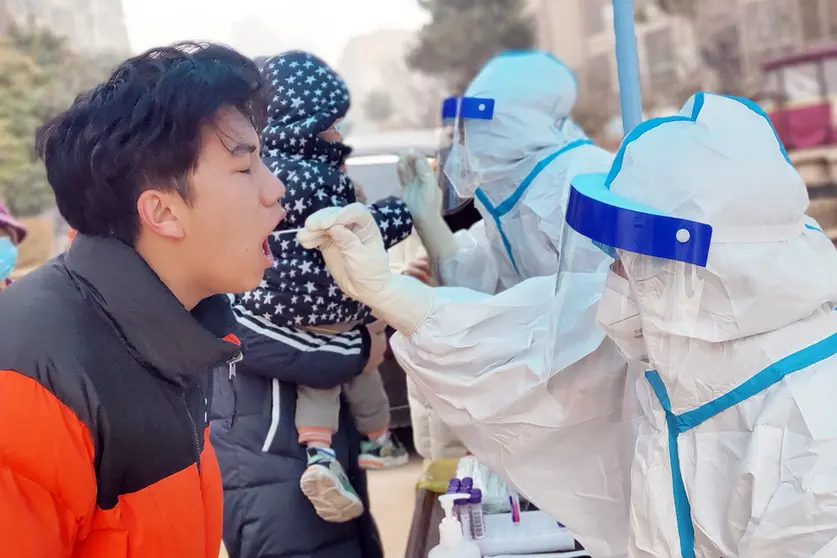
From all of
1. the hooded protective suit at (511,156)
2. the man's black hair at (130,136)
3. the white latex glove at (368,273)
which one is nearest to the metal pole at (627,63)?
the hooded protective suit at (511,156)

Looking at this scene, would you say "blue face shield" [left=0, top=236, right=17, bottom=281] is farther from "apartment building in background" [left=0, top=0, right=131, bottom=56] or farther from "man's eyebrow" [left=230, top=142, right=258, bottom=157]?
"apartment building in background" [left=0, top=0, right=131, bottom=56]

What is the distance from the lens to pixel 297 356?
1594 mm

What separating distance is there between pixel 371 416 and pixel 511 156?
67cm

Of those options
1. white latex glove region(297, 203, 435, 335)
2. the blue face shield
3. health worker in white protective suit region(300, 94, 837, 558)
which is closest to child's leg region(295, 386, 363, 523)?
white latex glove region(297, 203, 435, 335)

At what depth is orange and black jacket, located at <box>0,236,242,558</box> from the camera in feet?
2.61

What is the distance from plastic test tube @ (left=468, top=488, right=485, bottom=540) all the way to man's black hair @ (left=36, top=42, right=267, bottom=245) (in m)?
0.85

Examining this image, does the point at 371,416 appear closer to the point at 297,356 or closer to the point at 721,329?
the point at 297,356

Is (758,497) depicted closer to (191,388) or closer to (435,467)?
(191,388)

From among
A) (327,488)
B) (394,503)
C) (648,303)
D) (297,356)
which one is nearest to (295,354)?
(297,356)

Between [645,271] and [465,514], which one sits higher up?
[645,271]

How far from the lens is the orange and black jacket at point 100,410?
31.3 inches

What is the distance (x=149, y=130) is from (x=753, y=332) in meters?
0.73

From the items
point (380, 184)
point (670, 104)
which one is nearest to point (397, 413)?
point (380, 184)

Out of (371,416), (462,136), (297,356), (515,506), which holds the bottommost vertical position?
(515,506)
